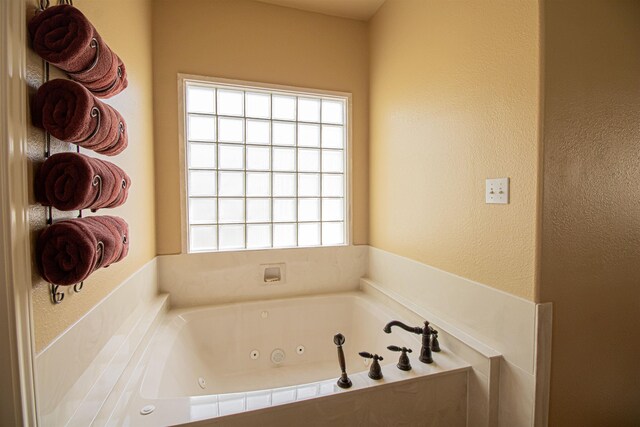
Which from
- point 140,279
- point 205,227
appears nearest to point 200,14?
point 205,227

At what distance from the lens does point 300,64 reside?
2293 millimetres

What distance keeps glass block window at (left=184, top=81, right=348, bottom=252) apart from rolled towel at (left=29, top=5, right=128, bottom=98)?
1.22 meters

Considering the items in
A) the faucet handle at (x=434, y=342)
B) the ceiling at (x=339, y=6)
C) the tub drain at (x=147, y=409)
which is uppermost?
the ceiling at (x=339, y=6)

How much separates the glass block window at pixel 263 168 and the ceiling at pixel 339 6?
2.07 feet

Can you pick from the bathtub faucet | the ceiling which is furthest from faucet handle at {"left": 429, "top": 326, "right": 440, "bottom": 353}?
the ceiling

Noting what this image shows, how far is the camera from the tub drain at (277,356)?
2.15m

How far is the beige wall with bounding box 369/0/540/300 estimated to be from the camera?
1171 millimetres

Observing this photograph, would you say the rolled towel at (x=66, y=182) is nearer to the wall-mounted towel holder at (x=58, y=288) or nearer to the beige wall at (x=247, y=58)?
the wall-mounted towel holder at (x=58, y=288)

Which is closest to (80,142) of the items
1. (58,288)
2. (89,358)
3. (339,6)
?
(58,288)

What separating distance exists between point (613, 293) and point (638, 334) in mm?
267

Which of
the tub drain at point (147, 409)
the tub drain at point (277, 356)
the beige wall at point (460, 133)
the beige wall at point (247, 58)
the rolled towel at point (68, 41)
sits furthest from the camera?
the tub drain at point (277, 356)

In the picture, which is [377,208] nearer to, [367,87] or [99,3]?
[367,87]

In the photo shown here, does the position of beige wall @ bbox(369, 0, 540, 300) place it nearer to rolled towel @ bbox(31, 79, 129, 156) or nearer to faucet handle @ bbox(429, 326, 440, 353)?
faucet handle @ bbox(429, 326, 440, 353)

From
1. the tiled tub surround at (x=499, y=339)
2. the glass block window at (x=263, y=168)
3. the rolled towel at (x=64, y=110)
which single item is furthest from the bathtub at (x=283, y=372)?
the rolled towel at (x=64, y=110)
